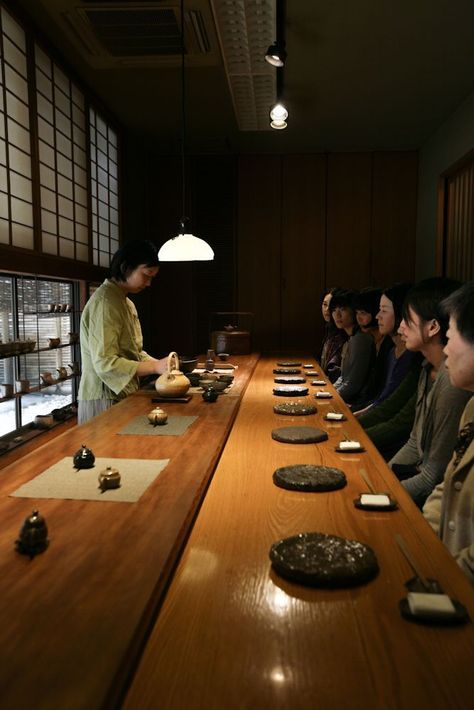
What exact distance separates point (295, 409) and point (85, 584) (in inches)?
68.6

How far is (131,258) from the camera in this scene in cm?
328

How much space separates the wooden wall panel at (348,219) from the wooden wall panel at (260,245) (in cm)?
69

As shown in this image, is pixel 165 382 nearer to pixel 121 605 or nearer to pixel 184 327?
pixel 121 605

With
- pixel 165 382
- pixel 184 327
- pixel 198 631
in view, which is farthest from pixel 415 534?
pixel 184 327

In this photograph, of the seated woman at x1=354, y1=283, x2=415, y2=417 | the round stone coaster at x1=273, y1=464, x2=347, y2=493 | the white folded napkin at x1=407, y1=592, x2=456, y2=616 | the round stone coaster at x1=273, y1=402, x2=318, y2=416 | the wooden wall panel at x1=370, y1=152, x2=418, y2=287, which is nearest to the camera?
the white folded napkin at x1=407, y1=592, x2=456, y2=616

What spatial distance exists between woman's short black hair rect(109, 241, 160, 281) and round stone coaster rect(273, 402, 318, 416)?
119cm

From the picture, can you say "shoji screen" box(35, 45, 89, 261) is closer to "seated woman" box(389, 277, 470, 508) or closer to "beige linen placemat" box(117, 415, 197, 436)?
"beige linen placemat" box(117, 415, 197, 436)

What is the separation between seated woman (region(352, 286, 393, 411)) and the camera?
415cm

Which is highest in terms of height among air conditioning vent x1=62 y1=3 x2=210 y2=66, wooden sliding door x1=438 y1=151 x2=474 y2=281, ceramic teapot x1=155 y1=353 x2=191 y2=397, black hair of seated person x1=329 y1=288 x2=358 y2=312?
air conditioning vent x1=62 y1=3 x2=210 y2=66

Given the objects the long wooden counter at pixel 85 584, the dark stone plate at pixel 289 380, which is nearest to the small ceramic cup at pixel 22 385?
the dark stone plate at pixel 289 380

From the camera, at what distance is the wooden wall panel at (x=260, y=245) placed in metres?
7.54

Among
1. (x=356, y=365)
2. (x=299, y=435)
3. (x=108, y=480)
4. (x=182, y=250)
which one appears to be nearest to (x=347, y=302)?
(x=356, y=365)

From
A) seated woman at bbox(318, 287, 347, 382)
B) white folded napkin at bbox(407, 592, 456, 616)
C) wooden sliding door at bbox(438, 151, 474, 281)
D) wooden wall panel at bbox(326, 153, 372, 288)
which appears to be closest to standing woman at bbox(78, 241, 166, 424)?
white folded napkin at bbox(407, 592, 456, 616)

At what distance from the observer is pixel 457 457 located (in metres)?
→ 1.74
